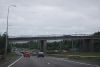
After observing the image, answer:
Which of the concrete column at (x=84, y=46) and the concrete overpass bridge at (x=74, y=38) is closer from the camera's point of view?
the concrete overpass bridge at (x=74, y=38)

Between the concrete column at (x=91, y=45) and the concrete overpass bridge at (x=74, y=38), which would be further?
the concrete column at (x=91, y=45)

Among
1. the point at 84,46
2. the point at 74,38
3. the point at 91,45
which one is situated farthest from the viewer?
the point at 84,46

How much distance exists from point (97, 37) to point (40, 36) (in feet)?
91.2

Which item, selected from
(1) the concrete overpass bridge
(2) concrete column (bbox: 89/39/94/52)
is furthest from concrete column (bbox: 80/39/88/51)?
(2) concrete column (bbox: 89/39/94/52)

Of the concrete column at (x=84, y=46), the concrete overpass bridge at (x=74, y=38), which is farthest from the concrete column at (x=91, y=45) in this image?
the concrete column at (x=84, y=46)

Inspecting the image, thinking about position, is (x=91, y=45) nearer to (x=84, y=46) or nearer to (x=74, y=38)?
(x=84, y=46)

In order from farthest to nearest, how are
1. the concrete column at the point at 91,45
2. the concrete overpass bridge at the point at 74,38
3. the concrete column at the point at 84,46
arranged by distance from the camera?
the concrete column at the point at 84,46 < the concrete column at the point at 91,45 < the concrete overpass bridge at the point at 74,38

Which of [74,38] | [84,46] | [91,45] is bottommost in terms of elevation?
[84,46]

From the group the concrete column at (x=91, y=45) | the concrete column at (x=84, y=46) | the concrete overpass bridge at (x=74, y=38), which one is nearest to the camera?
the concrete overpass bridge at (x=74, y=38)

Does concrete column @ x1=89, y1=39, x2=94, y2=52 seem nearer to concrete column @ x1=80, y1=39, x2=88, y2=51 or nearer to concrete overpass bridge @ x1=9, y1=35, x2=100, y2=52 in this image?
concrete overpass bridge @ x1=9, y1=35, x2=100, y2=52

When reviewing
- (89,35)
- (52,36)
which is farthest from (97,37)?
(52,36)

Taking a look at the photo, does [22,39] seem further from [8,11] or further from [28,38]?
[8,11]

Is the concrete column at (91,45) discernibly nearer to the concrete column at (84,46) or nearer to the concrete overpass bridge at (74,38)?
the concrete overpass bridge at (74,38)

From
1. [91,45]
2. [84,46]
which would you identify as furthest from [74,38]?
[91,45]
